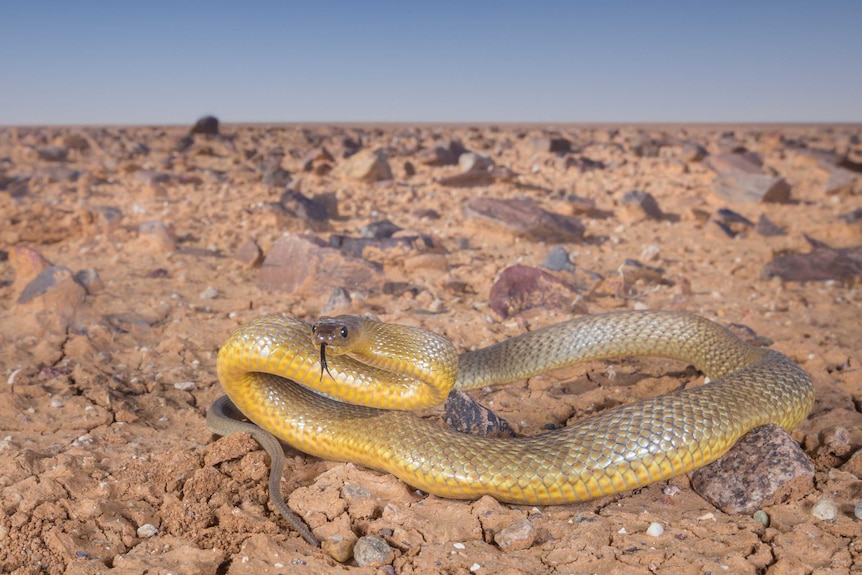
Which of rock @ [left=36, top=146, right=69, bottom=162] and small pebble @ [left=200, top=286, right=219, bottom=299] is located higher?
rock @ [left=36, top=146, right=69, bottom=162]

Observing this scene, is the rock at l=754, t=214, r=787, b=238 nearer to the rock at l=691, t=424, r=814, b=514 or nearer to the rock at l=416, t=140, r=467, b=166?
the rock at l=691, t=424, r=814, b=514

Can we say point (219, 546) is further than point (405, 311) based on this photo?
No

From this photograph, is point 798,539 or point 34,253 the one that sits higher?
point 34,253

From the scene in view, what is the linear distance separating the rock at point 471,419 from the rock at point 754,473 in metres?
1.29

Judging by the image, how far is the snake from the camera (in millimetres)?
4016

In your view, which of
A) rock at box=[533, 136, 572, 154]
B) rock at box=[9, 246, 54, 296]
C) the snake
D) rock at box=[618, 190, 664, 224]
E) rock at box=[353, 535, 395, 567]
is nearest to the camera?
rock at box=[353, 535, 395, 567]

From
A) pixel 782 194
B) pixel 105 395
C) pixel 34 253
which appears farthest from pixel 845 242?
pixel 34 253

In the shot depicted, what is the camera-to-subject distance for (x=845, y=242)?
11.1 meters

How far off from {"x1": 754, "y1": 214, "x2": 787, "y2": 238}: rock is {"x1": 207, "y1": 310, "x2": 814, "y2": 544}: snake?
6.61 metres

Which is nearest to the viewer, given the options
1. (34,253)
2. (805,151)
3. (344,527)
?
(344,527)

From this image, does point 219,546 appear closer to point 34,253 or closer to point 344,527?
point 344,527

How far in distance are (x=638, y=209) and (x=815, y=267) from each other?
357 centimetres

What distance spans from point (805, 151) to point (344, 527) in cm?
2233

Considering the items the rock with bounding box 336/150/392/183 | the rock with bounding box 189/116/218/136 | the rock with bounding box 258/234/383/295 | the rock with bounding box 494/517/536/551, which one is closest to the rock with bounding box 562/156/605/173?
the rock with bounding box 336/150/392/183
